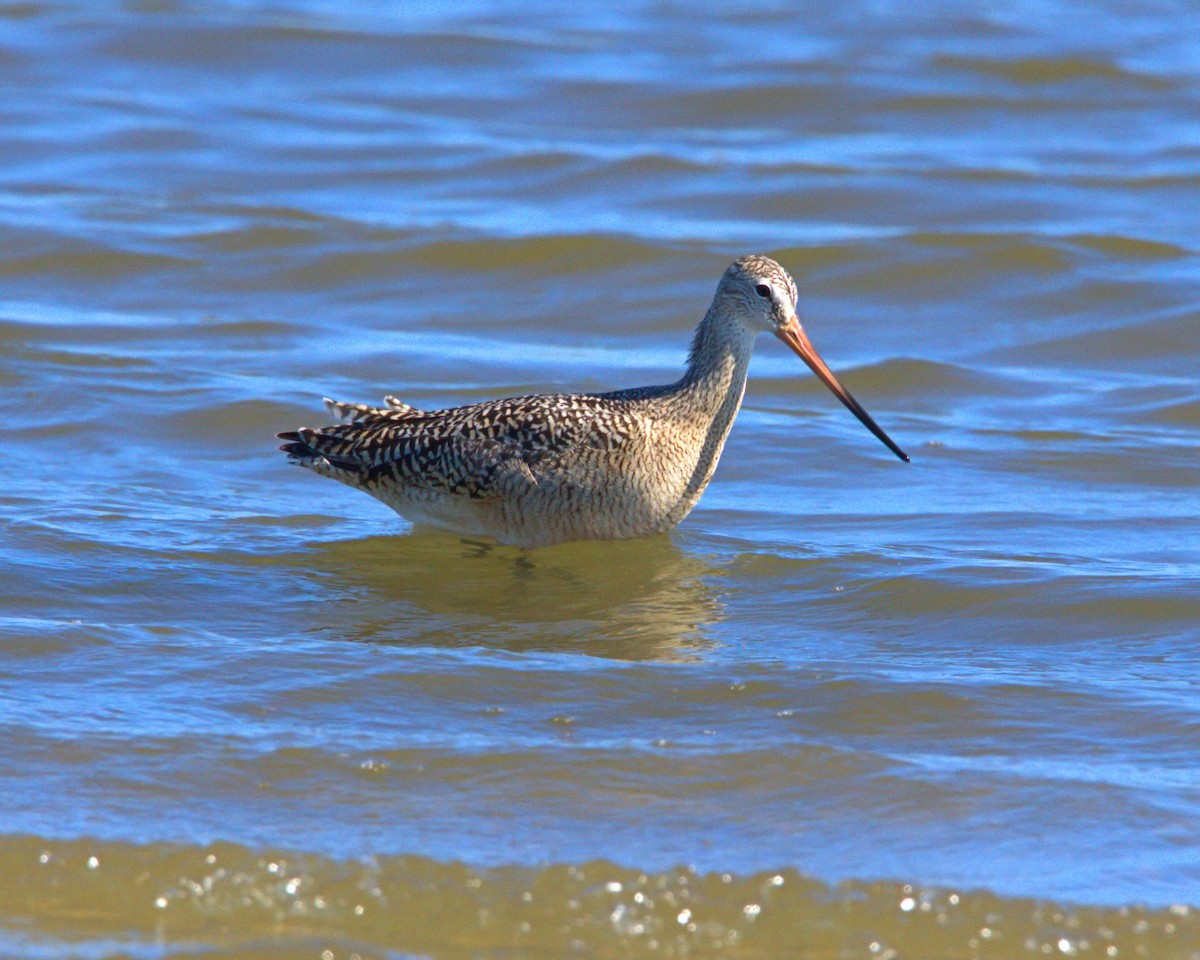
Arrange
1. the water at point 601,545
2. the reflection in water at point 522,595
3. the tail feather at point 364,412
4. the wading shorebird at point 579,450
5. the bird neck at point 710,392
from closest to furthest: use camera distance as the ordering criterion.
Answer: the water at point 601,545, the reflection in water at point 522,595, the wading shorebird at point 579,450, the bird neck at point 710,392, the tail feather at point 364,412

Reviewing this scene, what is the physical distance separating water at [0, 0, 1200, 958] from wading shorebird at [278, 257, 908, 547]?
0.84 feet

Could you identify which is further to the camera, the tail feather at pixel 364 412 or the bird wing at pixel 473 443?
the tail feather at pixel 364 412

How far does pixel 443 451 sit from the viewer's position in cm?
745

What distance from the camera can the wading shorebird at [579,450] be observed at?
7.27 metres

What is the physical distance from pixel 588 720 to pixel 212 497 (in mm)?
3052

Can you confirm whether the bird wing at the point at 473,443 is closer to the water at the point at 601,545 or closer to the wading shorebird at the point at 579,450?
the wading shorebird at the point at 579,450

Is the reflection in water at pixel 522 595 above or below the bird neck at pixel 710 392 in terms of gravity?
below

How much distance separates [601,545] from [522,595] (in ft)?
2.14

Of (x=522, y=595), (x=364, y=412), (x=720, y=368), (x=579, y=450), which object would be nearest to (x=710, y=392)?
(x=720, y=368)

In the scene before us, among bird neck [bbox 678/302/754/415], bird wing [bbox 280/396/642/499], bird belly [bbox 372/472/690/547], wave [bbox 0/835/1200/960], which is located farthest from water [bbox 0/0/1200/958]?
bird neck [bbox 678/302/754/415]

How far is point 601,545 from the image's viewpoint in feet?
25.5

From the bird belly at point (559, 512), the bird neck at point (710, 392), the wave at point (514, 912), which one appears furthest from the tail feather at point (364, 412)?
the wave at point (514, 912)

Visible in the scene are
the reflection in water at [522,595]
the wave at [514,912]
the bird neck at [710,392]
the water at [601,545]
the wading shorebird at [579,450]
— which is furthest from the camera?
the bird neck at [710,392]

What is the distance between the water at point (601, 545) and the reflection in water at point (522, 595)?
0.10ft
